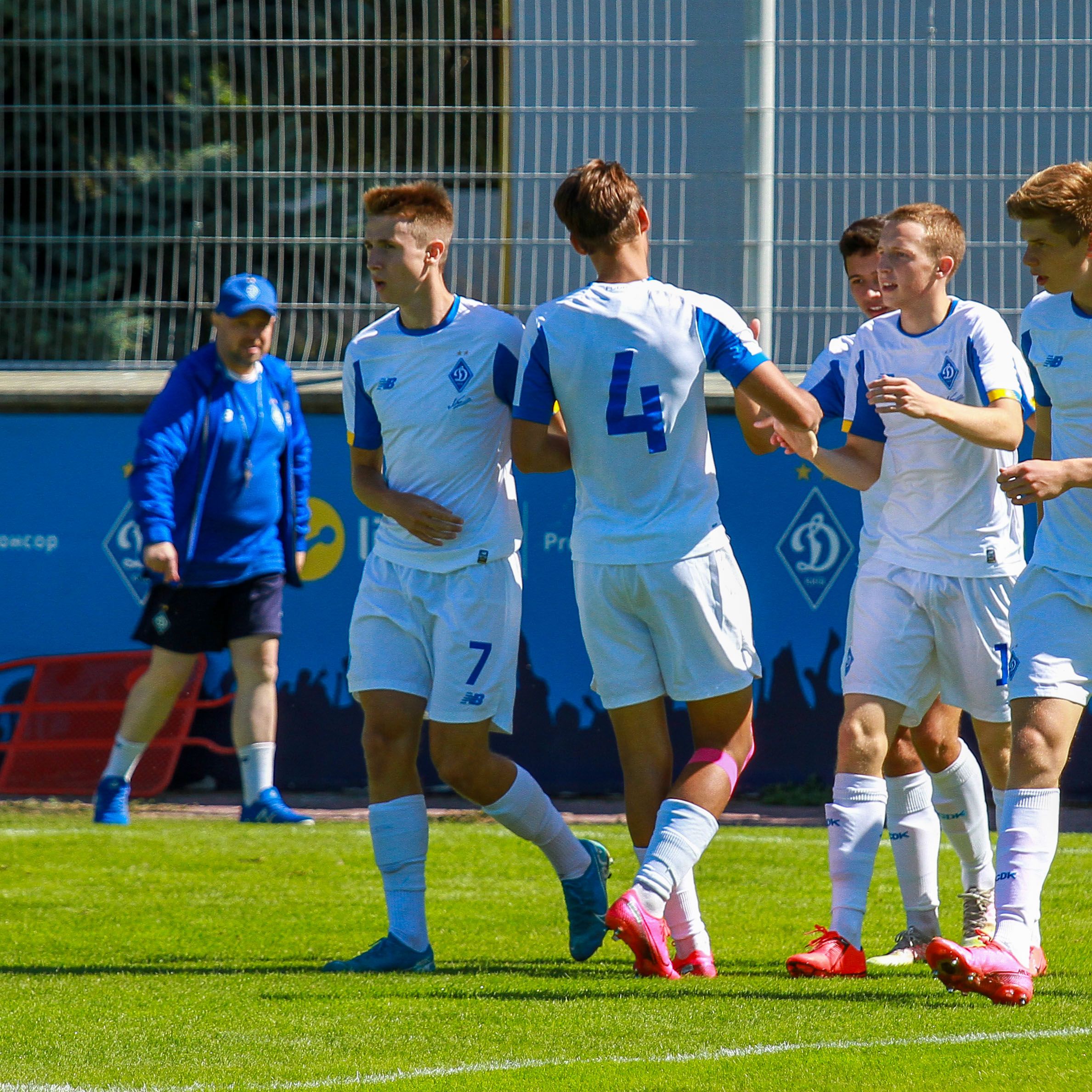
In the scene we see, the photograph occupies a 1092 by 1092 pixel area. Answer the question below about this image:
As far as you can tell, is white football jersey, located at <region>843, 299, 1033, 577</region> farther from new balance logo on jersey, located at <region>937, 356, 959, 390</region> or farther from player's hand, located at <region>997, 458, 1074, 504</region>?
player's hand, located at <region>997, 458, 1074, 504</region>

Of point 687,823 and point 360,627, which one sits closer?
point 687,823

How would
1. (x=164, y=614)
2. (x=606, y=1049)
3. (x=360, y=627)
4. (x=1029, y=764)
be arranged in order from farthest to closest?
(x=164, y=614) < (x=360, y=627) < (x=1029, y=764) < (x=606, y=1049)

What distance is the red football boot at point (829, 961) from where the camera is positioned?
164 inches

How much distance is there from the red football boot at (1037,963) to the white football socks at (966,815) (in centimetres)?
53

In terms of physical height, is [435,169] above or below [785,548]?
above

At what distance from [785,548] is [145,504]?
3.24m

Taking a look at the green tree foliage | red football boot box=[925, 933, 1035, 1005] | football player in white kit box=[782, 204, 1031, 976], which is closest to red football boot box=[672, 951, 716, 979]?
football player in white kit box=[782, 204, 1031, 976]

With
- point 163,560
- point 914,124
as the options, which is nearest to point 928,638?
point 163,560

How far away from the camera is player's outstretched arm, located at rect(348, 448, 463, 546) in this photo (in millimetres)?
4543

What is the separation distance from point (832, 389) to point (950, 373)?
0.49 metres

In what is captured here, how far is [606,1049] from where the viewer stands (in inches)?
134

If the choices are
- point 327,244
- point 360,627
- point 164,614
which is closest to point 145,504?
point 164,614

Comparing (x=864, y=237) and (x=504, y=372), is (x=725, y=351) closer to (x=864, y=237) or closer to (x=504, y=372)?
(x=504, y=372)

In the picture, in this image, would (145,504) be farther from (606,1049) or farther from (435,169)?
(606,1049)
